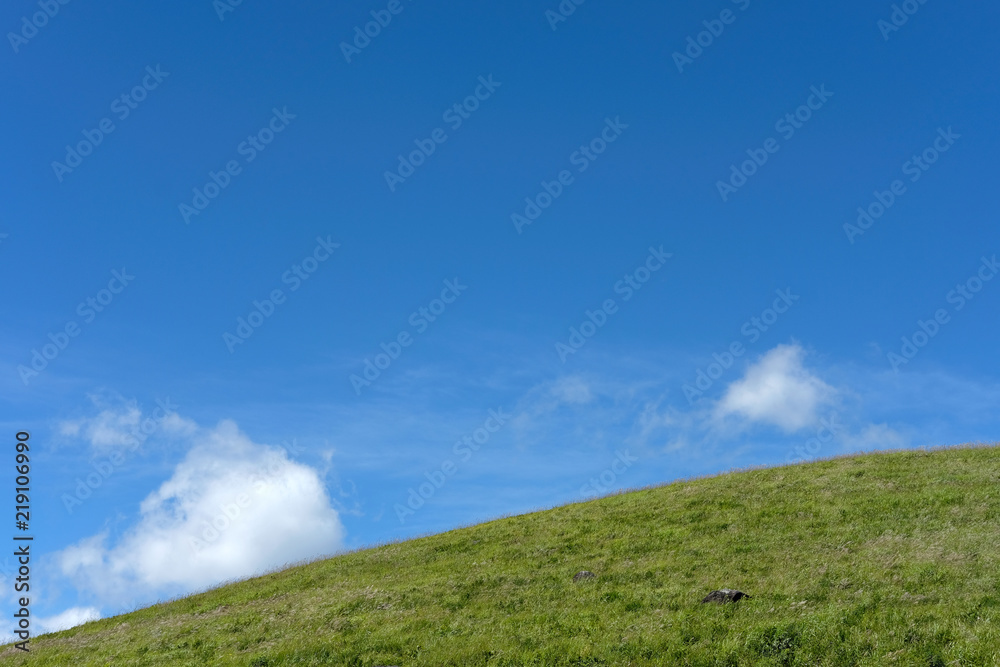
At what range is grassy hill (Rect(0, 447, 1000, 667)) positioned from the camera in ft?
60.6

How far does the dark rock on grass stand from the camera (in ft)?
70.7

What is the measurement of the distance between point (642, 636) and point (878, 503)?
17.1 meters

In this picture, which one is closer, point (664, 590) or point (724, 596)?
point (724, 596)

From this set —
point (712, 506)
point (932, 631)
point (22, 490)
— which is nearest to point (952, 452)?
point (712, 506)

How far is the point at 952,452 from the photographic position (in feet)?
130

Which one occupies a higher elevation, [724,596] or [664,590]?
[664,590]

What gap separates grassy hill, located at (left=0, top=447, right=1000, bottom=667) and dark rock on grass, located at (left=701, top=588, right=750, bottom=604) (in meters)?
0.46

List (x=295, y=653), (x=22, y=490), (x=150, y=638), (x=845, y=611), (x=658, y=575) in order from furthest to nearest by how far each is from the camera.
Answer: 1. (x=22, y=490)
2. (x=150, y=638)
3. (x=658, y=575)
4. (x=295, y=653)
5. (x=845, y=611)

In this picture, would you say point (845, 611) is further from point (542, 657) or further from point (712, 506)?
point (712, 506)

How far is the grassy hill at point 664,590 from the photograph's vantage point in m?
18.5

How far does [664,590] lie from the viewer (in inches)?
933

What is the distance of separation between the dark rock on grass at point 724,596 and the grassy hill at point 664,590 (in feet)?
1.50

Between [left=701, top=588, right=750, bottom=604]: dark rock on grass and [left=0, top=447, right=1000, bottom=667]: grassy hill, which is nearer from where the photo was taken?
[left=0, top=447, right=1000, bottom=667]: grassy hill

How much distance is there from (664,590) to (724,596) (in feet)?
8.25
